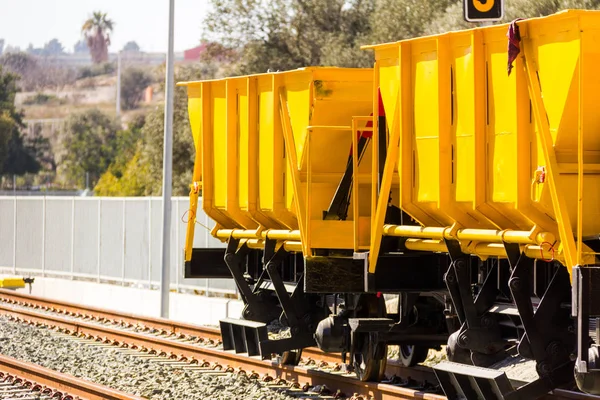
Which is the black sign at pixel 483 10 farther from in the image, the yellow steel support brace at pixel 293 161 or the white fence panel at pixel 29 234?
the white fence panel at pixel 29 234

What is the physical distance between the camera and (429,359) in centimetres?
1507

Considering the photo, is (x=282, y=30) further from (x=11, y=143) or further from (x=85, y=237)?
(x=11, y=143)

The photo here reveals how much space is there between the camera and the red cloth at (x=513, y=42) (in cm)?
888

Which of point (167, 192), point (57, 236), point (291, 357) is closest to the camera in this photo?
point (291, 357)

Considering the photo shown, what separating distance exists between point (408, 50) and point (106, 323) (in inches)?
504

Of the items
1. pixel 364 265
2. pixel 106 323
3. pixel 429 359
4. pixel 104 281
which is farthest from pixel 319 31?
pixel 364 265

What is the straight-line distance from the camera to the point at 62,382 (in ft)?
42.6

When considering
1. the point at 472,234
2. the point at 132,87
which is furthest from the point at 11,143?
the point at 472,234

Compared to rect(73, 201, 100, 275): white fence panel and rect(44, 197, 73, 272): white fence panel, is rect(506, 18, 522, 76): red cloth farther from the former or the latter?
rect(44, 197, 73, 272): white fence panel

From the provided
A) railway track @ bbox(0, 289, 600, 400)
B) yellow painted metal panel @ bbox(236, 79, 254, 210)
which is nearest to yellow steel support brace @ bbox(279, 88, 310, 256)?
yellow painted metal panel @ bbox(236, 79, 254, 210)

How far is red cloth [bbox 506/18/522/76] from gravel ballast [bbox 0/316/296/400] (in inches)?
205

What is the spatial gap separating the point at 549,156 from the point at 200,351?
838 centimetres

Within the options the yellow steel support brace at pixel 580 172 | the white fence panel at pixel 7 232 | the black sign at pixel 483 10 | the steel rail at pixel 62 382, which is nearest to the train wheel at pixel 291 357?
the steel rail at pixel 62 382

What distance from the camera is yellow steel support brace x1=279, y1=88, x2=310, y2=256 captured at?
12617mm
